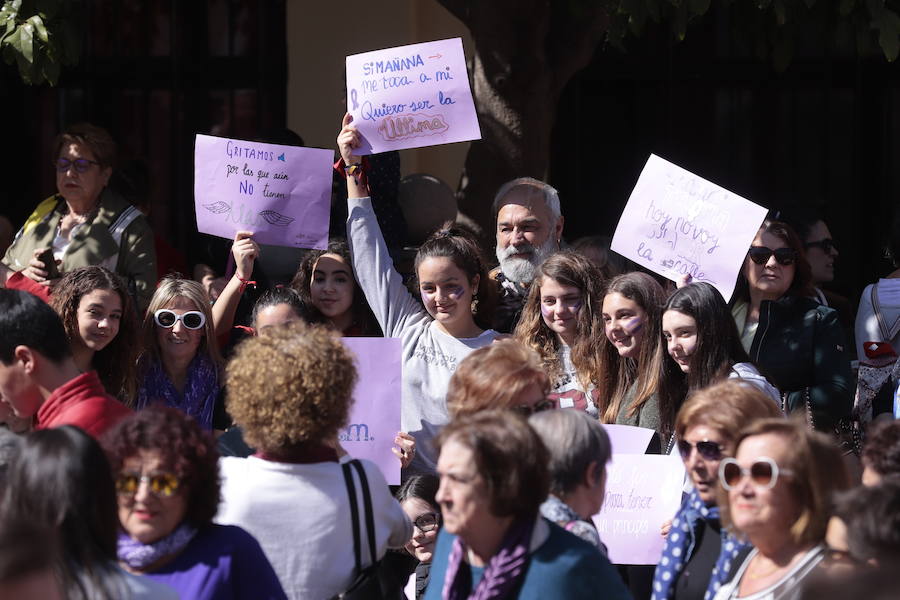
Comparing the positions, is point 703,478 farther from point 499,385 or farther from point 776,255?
point 776,255

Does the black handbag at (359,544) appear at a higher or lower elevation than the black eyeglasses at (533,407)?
lower

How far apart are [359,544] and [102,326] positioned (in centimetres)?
184

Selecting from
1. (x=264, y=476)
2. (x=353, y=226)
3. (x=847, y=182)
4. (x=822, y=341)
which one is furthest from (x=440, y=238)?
(x=847, y=182)

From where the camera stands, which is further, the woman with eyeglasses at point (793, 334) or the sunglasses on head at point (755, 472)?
the woman with eyeglasses at point (793, 334)

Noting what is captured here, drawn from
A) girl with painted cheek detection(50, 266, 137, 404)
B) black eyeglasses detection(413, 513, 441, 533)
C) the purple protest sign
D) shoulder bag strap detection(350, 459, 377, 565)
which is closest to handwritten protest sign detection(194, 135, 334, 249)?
girl with painted cheek detection(50, 266, 137, 404)

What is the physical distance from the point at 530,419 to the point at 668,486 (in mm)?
975

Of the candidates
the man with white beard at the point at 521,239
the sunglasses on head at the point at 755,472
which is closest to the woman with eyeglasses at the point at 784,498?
the sunglasses on head at the point at 755,472

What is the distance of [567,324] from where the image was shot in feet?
15.7

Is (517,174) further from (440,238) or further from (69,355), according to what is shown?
(69,355)

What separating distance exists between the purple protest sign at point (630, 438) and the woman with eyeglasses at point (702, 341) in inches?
6.1

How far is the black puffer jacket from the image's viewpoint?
498 centimetres

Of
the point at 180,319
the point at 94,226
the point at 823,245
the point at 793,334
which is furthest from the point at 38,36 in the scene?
the point at 823,245

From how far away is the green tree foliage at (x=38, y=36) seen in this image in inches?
207

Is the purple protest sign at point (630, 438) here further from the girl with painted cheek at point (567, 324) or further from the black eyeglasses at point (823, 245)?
the black eyeglasses at point (823, 245)
